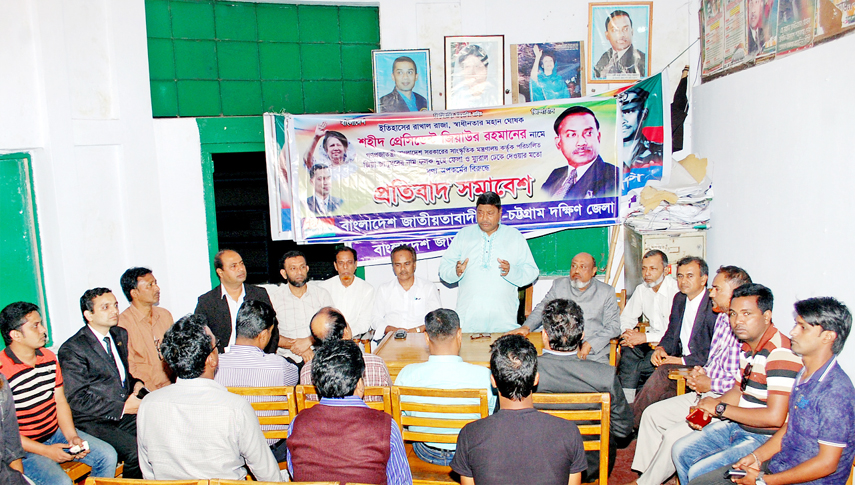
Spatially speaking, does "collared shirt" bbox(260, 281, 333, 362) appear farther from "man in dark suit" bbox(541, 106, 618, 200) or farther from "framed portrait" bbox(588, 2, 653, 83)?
"framed portrait" bbox(588, 2, 653, 83)

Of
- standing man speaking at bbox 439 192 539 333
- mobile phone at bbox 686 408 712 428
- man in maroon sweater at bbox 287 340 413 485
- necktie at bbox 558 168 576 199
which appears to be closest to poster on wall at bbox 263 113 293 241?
standing man speaking at bbox 439 192 539 333

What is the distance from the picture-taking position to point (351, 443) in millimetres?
2352

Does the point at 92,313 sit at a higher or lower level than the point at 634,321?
higher

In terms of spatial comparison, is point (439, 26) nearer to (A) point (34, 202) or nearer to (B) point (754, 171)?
(B) point (754, 171)

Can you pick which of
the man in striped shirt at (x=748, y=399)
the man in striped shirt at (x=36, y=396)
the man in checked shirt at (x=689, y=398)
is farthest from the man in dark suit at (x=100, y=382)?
the man in striped shirt at (x=748, y=399)

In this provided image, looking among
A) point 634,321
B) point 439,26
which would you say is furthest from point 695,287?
point 439,26

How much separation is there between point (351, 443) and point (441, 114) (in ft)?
12.7

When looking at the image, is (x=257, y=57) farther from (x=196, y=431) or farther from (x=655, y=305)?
(x=196, y=431)

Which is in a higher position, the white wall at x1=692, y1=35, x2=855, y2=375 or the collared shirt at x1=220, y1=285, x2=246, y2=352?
the white wall at x1=692, y1=35, x2=855, y2=375

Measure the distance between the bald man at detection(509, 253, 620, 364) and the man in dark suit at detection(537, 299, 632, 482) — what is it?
131 cm

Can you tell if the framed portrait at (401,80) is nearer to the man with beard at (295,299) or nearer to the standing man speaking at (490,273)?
the standing man speaking at (490,273)

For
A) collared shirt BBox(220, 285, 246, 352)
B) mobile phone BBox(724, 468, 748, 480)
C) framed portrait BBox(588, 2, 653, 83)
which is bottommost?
mobile phone BBox(724, 468, 748, 480)

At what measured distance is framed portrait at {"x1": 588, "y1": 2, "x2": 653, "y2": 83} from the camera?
5828mm

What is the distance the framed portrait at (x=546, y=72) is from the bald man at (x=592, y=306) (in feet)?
6.40
